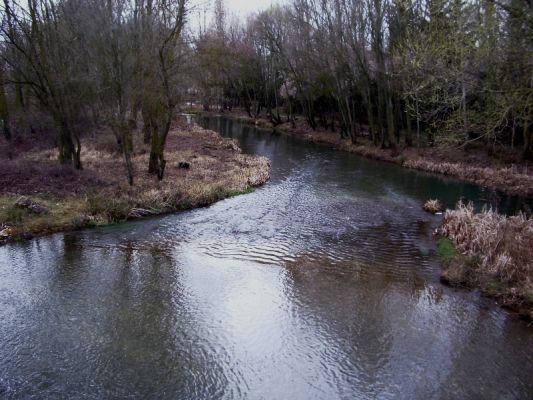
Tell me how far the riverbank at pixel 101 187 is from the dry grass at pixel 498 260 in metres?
9.84

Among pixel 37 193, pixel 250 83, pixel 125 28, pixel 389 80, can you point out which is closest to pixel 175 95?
pixel 125 28

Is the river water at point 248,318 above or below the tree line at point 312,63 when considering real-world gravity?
below

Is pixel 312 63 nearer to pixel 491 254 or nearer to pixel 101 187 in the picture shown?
pixel 101 187

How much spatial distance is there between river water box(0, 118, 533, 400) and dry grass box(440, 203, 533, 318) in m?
0.50

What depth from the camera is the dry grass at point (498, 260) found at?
9.79 m

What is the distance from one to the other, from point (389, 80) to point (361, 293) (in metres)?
22.8

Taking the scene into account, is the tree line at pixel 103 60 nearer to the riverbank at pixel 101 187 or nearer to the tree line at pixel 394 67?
the riverbank at pixel 101 187

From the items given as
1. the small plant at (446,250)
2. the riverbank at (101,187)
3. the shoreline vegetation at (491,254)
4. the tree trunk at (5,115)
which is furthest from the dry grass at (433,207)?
the tree trunk at (5,115)

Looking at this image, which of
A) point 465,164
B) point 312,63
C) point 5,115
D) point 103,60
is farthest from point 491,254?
point 312,63

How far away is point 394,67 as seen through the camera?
90.4 ft

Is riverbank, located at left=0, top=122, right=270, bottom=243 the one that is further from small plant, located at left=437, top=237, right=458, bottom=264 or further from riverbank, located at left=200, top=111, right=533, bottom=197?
riverbank, located at left=200, top=111, right=533, bottom=197

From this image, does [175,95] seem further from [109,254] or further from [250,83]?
[250,83]

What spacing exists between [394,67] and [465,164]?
756cm

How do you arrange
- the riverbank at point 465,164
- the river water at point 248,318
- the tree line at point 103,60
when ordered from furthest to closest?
the riverbank at point 465,164 < the tree line at point 103,60 < the river water at point 248,318
